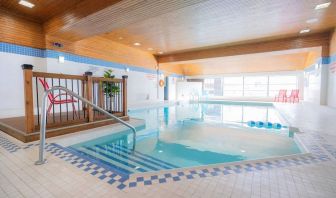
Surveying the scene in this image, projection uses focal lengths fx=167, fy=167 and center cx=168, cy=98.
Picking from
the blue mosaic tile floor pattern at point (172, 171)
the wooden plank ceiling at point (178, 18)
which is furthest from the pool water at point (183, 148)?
the wooden plank ceiling at point (178, 18)

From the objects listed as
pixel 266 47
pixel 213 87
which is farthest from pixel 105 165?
pixel 213 87

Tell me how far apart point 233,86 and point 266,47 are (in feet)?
21.1

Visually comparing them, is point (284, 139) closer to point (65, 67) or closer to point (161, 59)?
point (65, 67)

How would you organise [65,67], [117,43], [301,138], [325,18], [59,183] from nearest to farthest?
[59,183] → [301,138] → [325,18] → [65,67] → [117,43]

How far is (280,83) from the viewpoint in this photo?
Result: 1187cm

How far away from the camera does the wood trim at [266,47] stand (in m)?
6.67

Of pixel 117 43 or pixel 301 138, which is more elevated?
pixel 117 43

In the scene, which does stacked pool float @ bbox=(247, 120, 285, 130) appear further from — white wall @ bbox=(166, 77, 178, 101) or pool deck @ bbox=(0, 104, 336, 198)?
white wall @ bbox=(166, 77, 178, 101)

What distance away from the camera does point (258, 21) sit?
5.15 m

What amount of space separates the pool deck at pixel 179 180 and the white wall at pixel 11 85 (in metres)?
3.44

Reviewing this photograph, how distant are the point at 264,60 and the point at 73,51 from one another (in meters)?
10.2

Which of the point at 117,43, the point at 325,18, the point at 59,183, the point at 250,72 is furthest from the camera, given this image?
the point at 250,72


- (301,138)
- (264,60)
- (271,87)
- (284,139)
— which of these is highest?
(264,60)

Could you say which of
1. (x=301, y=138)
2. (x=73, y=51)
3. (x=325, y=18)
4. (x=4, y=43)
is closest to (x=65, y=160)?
(x=301, y=138)
